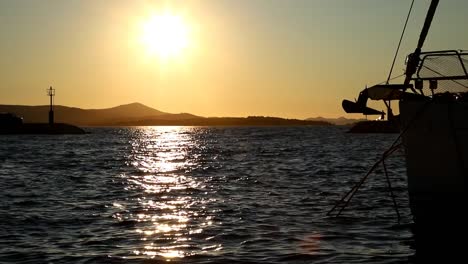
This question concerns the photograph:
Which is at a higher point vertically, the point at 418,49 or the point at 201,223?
the point at 418,49

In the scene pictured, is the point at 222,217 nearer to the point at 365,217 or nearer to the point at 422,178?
the point at 365,217

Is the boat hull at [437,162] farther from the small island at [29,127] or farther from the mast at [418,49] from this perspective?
the small island at [29,127]

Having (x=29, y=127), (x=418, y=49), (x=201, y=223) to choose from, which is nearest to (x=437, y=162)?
(x=418, y=49)

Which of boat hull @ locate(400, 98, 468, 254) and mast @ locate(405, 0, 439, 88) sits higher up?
mast @ locate(405, 0, 439, 88)

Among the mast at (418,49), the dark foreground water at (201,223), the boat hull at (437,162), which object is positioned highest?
the mast at (418,49)

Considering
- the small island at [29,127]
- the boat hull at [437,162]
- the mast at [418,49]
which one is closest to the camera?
the boat hull at [437,162]

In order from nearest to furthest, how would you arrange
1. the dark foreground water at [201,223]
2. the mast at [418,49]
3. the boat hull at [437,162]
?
the dark foreground water at [201,223] → the boat hull at [437,162] → the mast at [418,49]

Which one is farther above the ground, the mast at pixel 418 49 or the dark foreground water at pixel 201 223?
the mast at pixel 418 49

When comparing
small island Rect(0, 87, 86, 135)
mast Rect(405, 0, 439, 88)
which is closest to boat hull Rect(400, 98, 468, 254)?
mast Rect(405, 0, 439, 88)

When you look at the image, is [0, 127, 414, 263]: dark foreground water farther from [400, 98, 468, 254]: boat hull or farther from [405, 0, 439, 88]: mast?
[405, 0, 439, 88]: mast

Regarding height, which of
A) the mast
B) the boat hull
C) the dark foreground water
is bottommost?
the dark foreground water

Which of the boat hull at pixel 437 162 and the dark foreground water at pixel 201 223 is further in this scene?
the boat hull at pixel 437 162

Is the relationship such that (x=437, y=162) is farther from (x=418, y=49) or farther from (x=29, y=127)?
(x=29, y=127)

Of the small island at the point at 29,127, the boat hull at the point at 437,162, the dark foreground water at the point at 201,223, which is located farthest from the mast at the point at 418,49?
the small island at the point at 29,127
